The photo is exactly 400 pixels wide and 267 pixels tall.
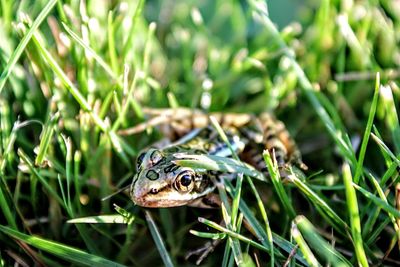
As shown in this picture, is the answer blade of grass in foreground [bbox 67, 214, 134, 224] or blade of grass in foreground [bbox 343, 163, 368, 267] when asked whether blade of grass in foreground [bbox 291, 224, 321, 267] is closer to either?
blade of grass in foreground [bbox 343, 163, 368, 267]

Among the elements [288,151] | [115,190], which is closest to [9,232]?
[115,190]

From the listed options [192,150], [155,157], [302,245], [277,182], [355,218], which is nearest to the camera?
[302,245]

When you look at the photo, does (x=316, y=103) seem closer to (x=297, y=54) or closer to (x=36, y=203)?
(x=297, y=54)

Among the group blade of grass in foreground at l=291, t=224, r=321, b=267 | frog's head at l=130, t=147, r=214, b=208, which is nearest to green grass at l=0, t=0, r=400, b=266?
blade of grass in foreground at l=291, t=224, r=321, b=267

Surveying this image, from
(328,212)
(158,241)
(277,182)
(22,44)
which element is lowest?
(328,212)

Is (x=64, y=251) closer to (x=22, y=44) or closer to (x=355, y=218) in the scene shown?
(x=22, y=44)

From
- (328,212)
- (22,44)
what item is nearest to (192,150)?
(328,212)

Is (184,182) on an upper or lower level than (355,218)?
upper

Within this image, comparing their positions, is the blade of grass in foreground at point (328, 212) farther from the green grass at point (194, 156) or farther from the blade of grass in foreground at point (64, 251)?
the blade of grass in foreground at point (64, 251)

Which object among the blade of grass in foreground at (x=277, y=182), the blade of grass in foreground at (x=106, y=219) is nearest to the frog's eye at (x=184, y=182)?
the blade of grass in foreground at (x=106, y=219)
